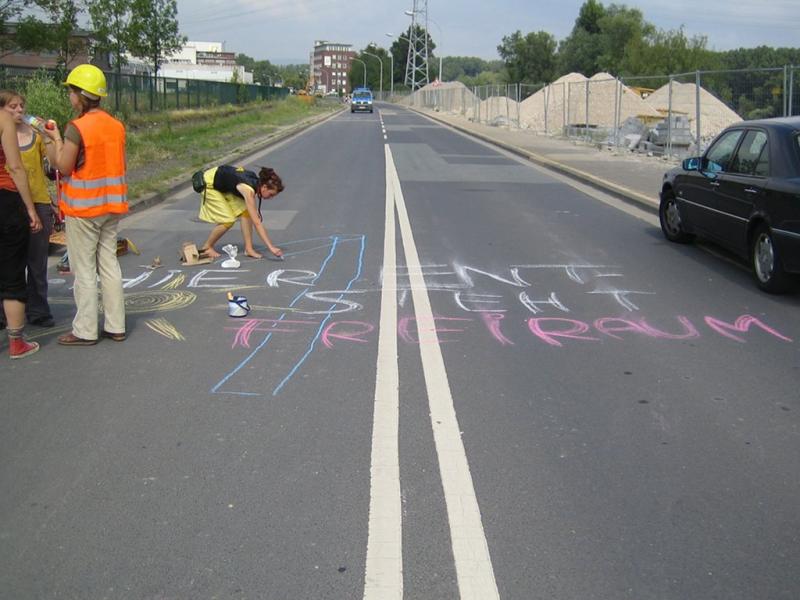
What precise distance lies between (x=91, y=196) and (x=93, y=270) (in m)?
0.56

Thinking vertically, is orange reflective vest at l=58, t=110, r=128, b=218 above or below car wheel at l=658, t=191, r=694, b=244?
above

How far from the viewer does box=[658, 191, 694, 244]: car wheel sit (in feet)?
35.9

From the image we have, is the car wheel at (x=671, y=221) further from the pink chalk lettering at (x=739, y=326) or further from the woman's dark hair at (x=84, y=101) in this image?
the woman's dark hair at (x=84, y=101)

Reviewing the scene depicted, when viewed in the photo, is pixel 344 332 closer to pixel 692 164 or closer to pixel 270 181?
pixel 270 181

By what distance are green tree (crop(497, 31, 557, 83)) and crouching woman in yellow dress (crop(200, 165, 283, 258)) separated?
370ft

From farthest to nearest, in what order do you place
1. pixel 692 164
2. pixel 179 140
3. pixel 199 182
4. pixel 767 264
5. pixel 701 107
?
pixel 701 107 → pixel 179 140 → pixel 692 164 → pixel 199 182 → pixel 767 264

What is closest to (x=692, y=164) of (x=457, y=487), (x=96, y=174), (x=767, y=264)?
(x=767, y=264)

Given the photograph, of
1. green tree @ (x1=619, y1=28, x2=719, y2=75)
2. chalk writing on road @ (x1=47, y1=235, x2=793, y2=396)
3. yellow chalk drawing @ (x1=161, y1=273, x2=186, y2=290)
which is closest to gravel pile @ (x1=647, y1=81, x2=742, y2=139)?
chalk writing on road @ (x1=47, y1=235, x2=793, y2=396)

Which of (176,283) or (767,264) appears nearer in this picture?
(767,264)

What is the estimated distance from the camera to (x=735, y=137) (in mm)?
9484

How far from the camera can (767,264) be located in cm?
816

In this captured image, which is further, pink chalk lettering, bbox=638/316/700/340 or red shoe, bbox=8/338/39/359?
pink chalk lettering, bbox=638/316/700/340

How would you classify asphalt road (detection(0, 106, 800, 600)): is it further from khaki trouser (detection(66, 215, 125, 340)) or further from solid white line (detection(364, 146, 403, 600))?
khaki trouser (detection(66, 215, 125, 340))

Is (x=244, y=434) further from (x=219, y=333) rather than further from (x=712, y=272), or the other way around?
(x=712, y=272)
